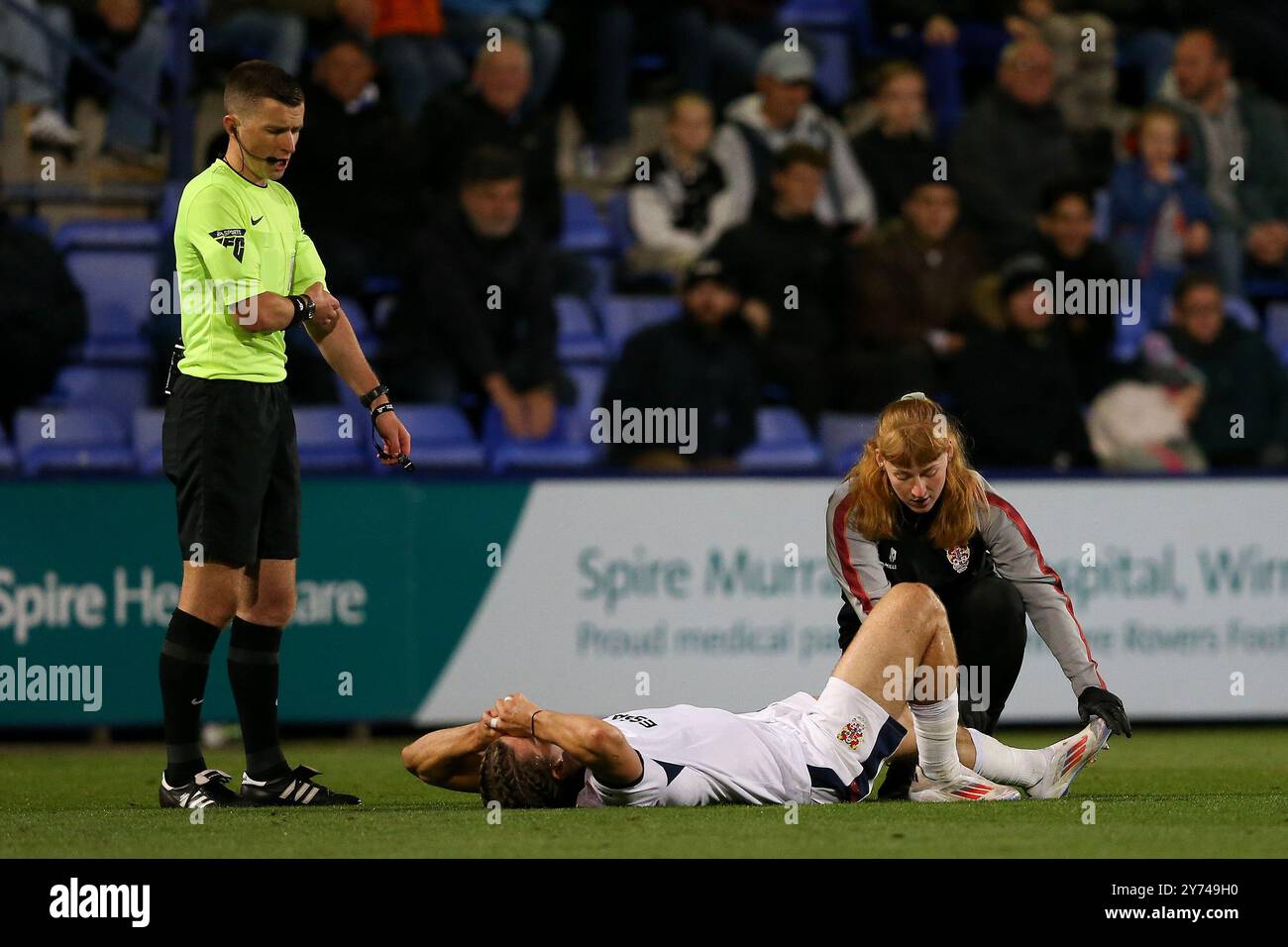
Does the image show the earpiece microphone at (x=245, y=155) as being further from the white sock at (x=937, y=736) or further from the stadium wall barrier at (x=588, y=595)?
the stadium wall barrier at (x=588, y=595)

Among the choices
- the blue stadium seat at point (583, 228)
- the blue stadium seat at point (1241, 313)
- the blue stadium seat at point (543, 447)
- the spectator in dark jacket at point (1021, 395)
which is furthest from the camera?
the blue stadium seat at point (583, 228)

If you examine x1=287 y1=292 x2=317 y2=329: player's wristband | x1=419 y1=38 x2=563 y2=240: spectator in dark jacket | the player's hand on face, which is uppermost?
x1=419 y1=38 x2=563 y2=240: spectator in dark jacket

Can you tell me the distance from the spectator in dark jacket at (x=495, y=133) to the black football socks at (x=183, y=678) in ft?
15.4

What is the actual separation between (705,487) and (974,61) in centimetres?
417

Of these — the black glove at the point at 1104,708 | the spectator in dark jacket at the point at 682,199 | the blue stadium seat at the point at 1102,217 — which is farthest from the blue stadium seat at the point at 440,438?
the black glove at the point at 1104,708

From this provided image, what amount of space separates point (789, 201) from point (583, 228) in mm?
1210

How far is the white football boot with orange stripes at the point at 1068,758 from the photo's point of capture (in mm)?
6129

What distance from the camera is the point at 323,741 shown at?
9.16m

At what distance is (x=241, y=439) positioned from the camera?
19.8 ft

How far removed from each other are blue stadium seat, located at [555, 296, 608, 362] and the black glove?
15.9ft

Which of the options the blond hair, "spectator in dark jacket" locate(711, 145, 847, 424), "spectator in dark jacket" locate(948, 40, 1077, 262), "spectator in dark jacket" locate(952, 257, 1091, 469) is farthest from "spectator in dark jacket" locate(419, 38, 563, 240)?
the blond hair

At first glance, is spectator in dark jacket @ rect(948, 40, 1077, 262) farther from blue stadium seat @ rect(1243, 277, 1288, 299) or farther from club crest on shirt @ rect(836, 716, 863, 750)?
club crest on shirt @ rect(836, 716, 863, 750)

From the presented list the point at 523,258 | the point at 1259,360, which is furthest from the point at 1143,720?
the point at 523,258

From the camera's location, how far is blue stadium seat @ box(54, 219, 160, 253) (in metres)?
10.4
